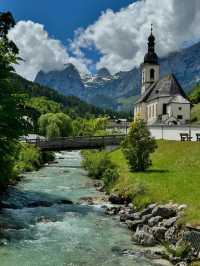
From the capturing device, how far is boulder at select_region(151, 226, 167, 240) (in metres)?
28.3

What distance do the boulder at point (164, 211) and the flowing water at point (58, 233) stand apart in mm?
2566

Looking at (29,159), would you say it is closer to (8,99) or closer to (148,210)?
(8,99)

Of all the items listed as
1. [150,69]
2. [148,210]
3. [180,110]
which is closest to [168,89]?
[180,110]

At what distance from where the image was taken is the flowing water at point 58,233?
24922 mm

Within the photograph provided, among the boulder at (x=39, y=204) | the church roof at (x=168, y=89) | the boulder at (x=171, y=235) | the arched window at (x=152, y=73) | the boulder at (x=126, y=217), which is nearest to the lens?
the boulder at (x=171, y=235)

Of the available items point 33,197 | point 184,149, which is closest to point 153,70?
point 184,149

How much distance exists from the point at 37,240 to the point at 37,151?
163 ft

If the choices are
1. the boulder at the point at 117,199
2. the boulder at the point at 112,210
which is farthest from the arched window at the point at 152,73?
the boulder at the point at 112,210

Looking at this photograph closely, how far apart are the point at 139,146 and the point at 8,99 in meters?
18.6

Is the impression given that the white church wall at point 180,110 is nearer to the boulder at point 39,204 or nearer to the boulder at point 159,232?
the boulder at point 39,204

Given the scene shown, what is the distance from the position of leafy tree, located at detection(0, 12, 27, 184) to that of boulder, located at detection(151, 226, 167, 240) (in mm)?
13269

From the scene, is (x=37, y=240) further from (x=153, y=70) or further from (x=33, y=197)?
(x=153, y=70)

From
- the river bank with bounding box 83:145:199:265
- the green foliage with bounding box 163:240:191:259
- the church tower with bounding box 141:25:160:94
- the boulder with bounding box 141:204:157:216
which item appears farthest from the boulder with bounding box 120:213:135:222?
the church tower with bounding box 141:25:160:94

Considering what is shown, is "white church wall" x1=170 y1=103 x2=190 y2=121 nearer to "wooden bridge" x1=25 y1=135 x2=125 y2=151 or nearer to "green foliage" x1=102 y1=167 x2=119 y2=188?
"wooden bridge" x1=25 y1=135 x2=125 y2=151
